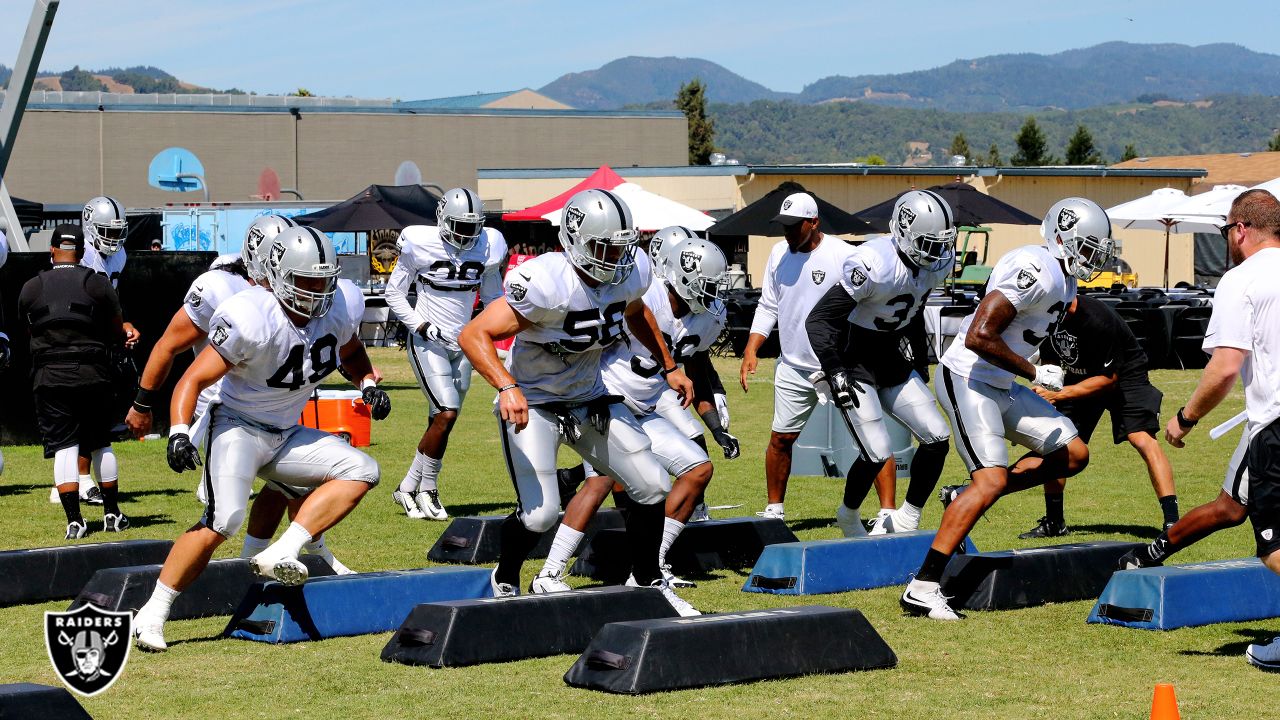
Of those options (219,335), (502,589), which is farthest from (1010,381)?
(219,335)

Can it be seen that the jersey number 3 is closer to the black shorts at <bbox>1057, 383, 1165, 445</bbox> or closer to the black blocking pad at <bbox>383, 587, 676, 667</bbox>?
the black blocking pad at <bbox>383, 587, 676, 667</bbox>

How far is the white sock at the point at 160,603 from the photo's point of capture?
6.44m

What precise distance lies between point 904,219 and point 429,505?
3917mm

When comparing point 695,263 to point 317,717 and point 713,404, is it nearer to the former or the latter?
point 713,404

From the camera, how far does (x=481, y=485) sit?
12.3 metres

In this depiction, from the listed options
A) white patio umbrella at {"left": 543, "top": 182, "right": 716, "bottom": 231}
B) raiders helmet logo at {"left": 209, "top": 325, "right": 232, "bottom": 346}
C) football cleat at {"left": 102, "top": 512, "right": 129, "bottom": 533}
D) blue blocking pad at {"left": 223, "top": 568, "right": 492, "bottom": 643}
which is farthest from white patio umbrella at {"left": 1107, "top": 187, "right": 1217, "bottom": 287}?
raiders helmet logo at {"left": 209, "top": 325, "right": 232, "bottom": 346}

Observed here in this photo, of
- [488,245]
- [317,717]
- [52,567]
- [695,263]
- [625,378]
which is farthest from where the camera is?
[488,245]

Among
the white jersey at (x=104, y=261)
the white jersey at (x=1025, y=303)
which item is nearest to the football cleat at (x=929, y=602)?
the white jersey at (x=1025, y=303)

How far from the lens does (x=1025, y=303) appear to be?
7.45m

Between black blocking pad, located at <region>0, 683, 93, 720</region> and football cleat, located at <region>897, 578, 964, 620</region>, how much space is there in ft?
12.8

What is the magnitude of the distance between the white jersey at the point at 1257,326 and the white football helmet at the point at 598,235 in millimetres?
2422

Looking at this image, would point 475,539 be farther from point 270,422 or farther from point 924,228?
point 924,228

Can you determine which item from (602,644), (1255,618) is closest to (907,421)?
(1255,618)

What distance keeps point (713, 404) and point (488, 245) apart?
268cm
